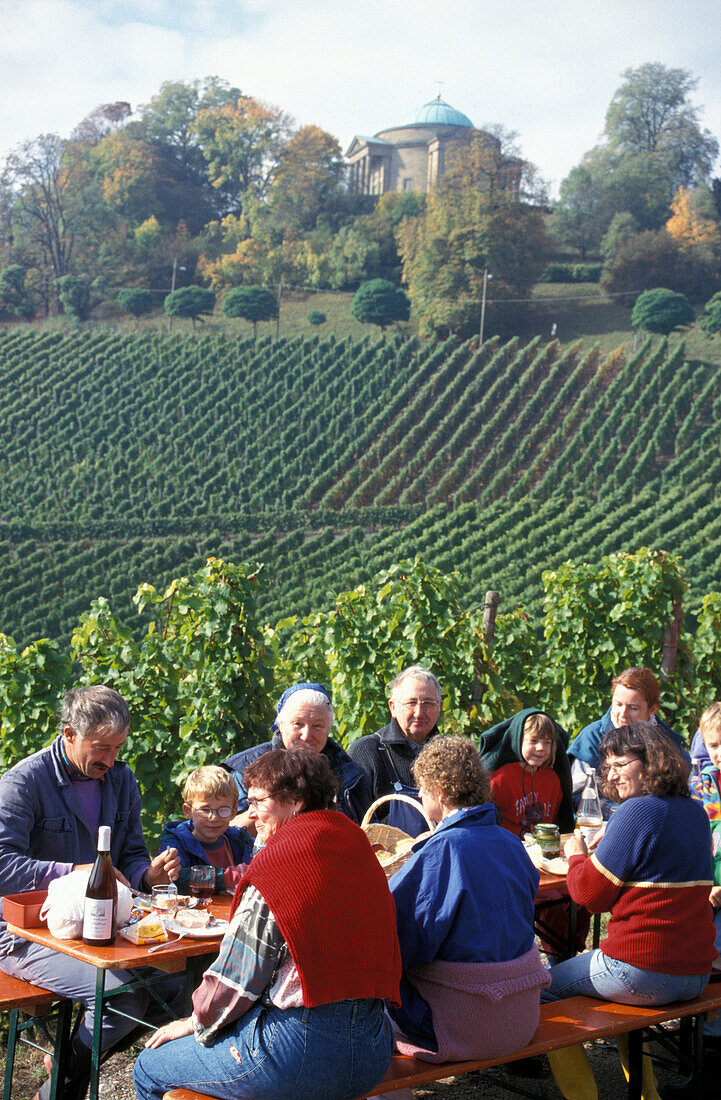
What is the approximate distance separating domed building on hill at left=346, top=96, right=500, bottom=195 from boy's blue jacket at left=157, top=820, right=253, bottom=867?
57.2 m

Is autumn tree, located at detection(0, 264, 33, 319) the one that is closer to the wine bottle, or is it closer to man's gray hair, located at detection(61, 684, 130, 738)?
man's gray hair, located at detection(61, 684, 130, 738)

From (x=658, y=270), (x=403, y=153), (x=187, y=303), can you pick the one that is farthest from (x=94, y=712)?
(x=403, y=153)

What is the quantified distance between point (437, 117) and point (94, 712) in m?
60.6

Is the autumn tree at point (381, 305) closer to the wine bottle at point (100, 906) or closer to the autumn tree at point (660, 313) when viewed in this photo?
the autumn tree at point (660, 313)

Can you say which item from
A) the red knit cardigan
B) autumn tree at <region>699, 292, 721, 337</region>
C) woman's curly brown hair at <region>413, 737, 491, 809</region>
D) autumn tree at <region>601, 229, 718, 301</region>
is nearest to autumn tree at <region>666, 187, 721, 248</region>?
autumn tree at <region>601, 229, 718, 301</region>

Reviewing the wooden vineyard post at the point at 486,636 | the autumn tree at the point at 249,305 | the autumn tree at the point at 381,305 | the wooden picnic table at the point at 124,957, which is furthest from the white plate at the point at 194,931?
the autumn tree at the point at 249,305

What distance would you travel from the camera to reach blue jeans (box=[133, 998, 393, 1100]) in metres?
1.66

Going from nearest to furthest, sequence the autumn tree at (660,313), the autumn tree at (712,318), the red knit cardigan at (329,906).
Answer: the red knit cardigan at (329,906)
the autumn tree at (712,318)
the autumn tree at (660,313)

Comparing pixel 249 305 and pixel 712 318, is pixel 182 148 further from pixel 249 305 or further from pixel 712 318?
pixel 712 318

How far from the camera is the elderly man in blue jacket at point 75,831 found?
2.23 metres

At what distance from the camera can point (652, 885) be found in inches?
85.4

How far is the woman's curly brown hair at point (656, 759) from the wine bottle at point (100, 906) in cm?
117

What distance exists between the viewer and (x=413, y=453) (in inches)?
1314

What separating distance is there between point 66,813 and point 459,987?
3.61 ft
